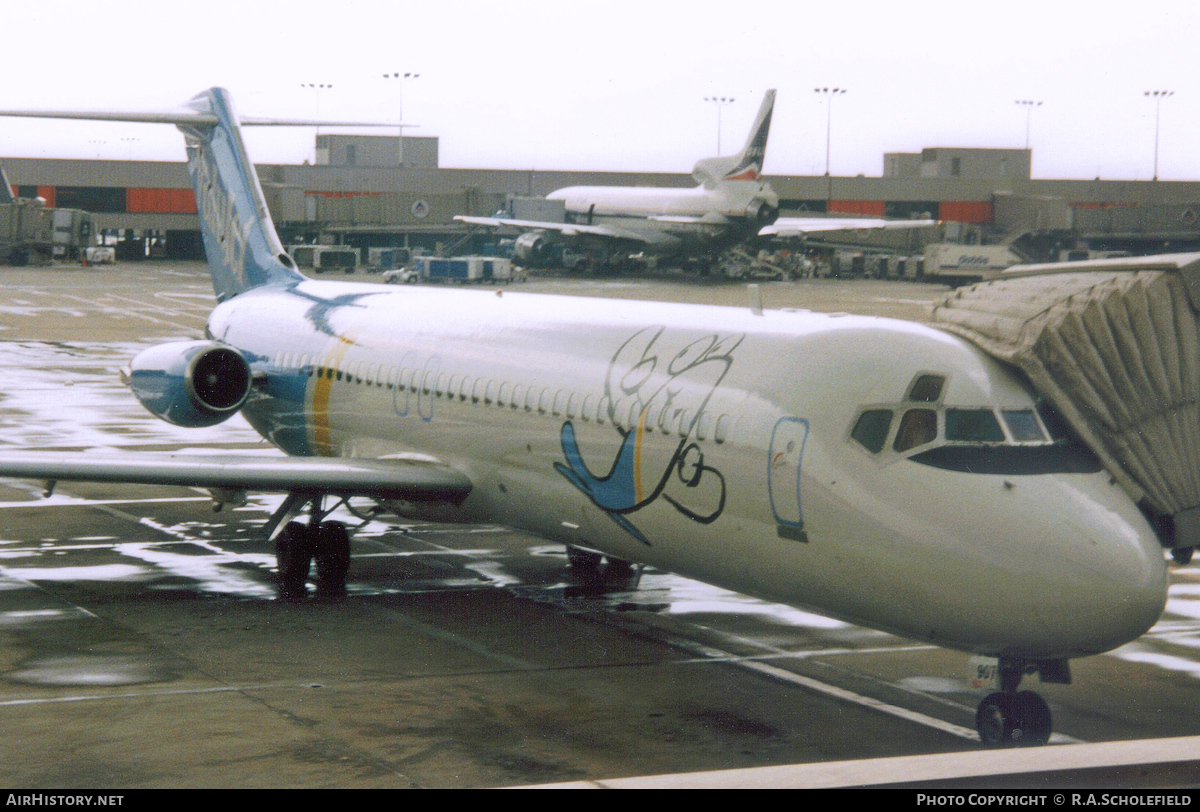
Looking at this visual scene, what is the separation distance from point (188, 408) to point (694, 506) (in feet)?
Result: 29.4

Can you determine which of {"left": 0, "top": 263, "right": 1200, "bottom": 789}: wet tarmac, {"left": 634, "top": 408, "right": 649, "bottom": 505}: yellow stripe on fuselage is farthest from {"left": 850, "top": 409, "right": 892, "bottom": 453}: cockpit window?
{"left": 634, "top": 408, "right": 649, "bottom": 505}: yellow stripe on fuselage

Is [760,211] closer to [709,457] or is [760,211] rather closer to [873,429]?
[709,457]

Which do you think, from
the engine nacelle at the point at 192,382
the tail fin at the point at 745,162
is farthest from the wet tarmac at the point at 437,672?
the tail fin at the point at 745,162

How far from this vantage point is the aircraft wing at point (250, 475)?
1677 cm

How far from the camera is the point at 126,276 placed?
85.9m

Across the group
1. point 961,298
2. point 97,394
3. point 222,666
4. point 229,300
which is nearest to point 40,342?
point 97,394

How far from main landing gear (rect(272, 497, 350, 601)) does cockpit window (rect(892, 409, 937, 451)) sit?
8227 mm

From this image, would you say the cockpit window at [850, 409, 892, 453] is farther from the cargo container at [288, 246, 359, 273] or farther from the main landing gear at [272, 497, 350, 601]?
the cargo container at [288, 246, 359, 273]

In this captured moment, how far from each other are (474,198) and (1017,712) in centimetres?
9697

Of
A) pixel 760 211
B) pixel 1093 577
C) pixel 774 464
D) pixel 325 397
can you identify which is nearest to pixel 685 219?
pixel 760 211

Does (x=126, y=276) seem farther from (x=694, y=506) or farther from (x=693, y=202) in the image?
(x=694, y=506)

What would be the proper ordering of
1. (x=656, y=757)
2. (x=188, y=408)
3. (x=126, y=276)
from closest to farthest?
(x=656, y=757) → (x=188, y=408) → (x=126, y=276)

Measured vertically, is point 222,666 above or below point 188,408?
below

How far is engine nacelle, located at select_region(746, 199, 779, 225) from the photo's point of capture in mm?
77812
